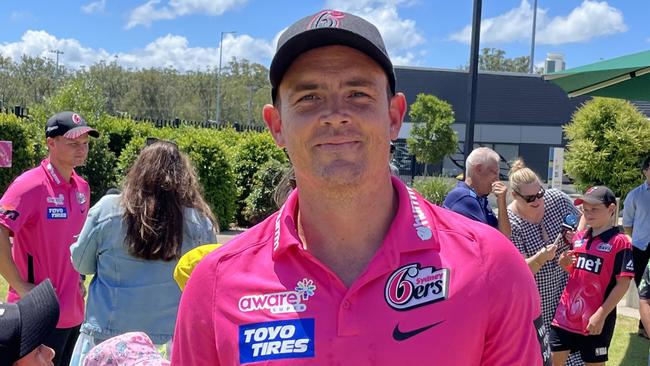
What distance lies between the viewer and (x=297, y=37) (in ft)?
4.96

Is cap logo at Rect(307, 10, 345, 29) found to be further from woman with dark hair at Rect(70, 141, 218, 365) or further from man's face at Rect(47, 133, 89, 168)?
man's face at Rect(47, 133, 89, 168)

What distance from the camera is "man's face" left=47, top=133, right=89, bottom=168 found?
4.52m

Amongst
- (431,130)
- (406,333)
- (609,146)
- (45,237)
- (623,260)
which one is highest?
(431,130)

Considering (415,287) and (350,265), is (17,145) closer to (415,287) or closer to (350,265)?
(350,265)

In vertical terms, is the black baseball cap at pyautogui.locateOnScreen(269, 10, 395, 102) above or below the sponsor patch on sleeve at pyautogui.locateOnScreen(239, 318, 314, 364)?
above

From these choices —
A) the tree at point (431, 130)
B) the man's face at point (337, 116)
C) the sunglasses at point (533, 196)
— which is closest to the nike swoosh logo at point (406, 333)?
the man's face at point (337, 116)

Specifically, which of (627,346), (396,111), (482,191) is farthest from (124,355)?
(627,346)

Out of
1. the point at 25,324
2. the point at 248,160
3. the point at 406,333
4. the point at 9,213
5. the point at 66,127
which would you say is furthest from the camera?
the point at 248,160

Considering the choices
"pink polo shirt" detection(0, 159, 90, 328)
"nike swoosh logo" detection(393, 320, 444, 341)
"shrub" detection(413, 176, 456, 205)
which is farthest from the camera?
"shrub" detection(413, 176, 456, 205)

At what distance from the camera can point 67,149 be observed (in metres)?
4.56

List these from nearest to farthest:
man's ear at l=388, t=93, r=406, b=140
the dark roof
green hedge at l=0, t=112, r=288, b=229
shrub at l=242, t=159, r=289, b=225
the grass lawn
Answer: man's ear at l=388, t=93, r=406, b=140
the grass lawn
green hedge at l=0, t=112, r=288, b=229
shrub at l=242, t=159, r=289, b=225
the dark roof

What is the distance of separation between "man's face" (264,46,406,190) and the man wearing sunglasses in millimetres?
3436

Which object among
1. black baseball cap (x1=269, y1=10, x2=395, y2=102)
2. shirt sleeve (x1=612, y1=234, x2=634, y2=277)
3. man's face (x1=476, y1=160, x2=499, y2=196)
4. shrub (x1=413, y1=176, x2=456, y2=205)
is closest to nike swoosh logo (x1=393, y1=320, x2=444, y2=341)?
black baseball cap (x1=269, y1=10, x2=395, y2=102)

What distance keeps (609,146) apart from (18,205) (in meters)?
14.2
